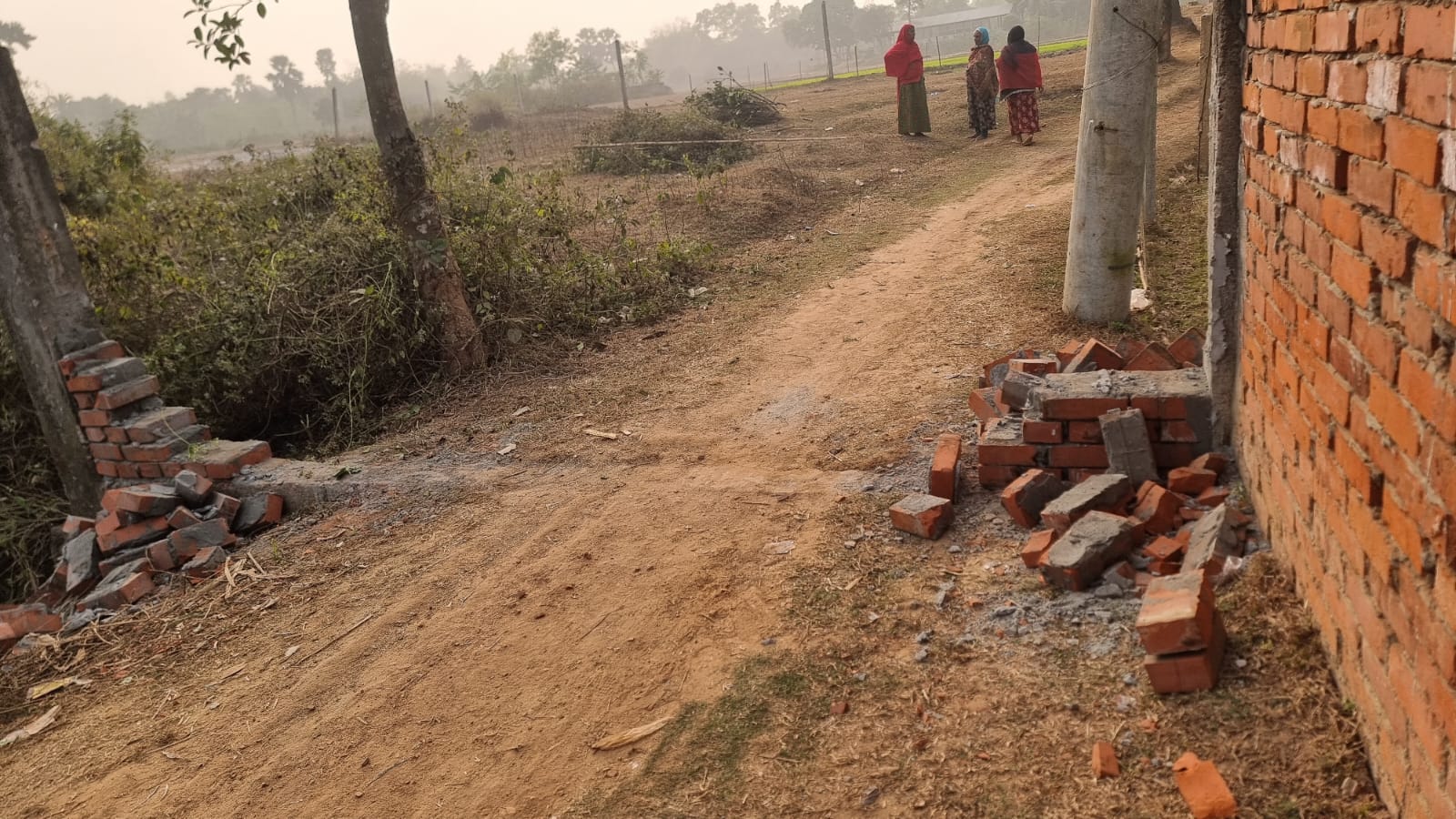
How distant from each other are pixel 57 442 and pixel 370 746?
14.2 ft

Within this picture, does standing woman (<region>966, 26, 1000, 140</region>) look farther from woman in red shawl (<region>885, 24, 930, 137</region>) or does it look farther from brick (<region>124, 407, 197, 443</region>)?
brick (<region>124, 407, 197, 443</region>)

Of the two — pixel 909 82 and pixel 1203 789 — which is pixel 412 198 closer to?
pixel 1203 789

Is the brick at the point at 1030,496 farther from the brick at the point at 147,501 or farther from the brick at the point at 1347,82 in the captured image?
the brick at the point at 147,501

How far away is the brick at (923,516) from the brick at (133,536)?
3.97m

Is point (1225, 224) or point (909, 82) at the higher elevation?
point (909, 82)

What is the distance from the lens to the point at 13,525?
609 cm

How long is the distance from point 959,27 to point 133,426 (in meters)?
67.2

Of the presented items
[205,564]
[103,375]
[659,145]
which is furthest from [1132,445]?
[659,145]

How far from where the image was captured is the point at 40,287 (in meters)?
5.77

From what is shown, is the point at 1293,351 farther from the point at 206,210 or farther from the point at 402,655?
the point at 206,210

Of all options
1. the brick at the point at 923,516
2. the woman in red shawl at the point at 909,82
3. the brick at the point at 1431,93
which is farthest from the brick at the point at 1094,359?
the woman in red shawl at the point at 909,82

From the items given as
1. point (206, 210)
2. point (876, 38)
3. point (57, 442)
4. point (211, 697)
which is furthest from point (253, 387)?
point (876, 38)

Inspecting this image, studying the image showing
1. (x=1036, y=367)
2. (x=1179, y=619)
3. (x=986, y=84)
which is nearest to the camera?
(x=1179, y=619)

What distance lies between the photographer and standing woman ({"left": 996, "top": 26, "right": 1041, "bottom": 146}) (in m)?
13.4
